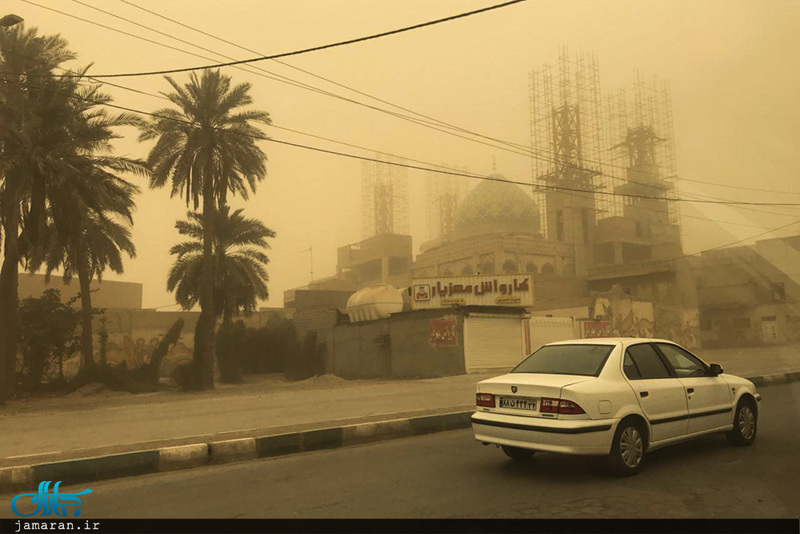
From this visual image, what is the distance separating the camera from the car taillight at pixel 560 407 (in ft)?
20.0

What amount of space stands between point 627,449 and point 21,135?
1917 centimetres

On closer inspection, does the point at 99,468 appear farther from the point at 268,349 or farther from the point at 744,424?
the point at 268,349

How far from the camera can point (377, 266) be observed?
104 m

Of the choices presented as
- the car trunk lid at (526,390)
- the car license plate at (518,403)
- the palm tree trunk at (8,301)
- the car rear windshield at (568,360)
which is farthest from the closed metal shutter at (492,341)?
the car license plate at (518,403)

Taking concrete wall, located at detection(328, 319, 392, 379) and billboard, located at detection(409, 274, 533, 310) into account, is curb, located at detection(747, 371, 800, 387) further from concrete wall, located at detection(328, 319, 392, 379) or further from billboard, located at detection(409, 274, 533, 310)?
concrete wall, located at detection(328, 319, 392, 379)

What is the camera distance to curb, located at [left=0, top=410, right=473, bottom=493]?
7.05 metres

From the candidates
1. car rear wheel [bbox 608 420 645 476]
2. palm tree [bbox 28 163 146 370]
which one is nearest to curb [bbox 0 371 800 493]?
car rear wheel [bbox 608 420 645 476]

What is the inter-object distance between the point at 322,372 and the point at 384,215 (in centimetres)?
7061

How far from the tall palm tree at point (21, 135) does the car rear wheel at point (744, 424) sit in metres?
18.8

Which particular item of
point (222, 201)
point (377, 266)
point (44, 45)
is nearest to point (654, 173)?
point (377, 266)

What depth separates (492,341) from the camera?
1138 inches

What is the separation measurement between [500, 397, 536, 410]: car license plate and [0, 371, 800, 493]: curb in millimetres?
3316

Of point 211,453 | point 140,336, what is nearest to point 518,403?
point 211,453
